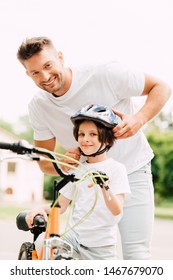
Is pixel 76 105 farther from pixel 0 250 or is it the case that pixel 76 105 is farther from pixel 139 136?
pixel 0 250

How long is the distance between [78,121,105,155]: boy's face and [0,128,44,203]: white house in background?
1615 cm

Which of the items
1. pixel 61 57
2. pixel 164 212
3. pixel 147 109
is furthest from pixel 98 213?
pixel 164 212

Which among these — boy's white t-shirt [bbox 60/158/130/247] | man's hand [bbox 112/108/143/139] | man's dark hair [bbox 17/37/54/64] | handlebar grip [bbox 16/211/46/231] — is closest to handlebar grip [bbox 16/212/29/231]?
handlebar grip [bbox 16/211/46/231]

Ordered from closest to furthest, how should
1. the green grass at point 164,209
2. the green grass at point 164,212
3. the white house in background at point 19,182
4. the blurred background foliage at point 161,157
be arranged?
the blurred background foliage at point 161,157
the green grass at point 164,212
the green grass at point 164,209
the white house in background at point 19,182

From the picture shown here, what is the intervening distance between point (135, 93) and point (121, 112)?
100 millimetres

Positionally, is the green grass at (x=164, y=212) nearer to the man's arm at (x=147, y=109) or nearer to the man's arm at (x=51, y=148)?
the man's arm at (x=51, y=148)

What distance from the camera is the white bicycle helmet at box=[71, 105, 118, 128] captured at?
191cm

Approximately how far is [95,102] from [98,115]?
0.61 feet

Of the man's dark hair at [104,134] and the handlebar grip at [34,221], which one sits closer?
the handlebar grip at [34,221]

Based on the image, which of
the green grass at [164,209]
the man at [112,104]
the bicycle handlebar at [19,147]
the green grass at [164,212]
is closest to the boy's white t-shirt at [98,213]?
the man at [112,104]

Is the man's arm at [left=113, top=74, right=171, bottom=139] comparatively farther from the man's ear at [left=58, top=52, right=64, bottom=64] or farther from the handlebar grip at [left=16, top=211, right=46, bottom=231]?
the handlebar grip at [left=16, top=211, right=46, bottom=231]

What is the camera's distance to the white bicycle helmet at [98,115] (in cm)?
191

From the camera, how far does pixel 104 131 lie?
1938 mm
